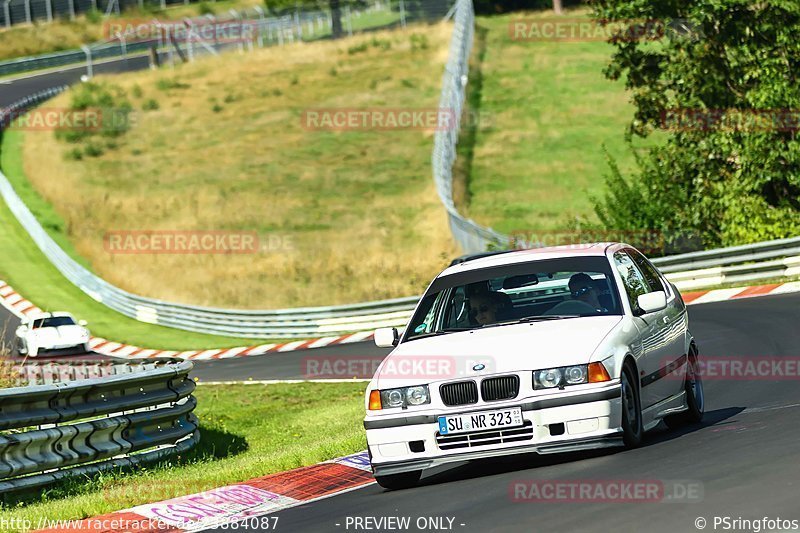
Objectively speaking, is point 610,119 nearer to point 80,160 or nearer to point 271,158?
point 271,158

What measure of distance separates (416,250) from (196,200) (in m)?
12.9

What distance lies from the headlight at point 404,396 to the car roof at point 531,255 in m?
1.67

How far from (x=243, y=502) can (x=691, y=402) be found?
13.3ft

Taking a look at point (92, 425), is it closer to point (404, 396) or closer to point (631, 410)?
point (404, 396)

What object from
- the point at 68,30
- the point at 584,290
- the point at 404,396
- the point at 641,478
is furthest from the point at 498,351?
the point at 68,30

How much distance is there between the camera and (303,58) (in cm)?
7262

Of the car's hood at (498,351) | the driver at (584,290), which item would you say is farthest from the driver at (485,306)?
the driver at (584,290)

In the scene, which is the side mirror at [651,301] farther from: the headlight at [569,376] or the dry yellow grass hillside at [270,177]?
the dry yellow grass hillside at [270,177]

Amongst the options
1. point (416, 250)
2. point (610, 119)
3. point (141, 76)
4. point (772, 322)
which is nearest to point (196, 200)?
point (416, 250)

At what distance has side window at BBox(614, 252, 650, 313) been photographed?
1039 centimetres

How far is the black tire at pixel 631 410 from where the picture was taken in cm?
917

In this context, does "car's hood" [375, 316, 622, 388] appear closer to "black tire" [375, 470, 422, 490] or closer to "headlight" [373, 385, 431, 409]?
"headlight" [373, 385, 431, 409]

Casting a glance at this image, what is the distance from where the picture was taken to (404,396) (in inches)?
368

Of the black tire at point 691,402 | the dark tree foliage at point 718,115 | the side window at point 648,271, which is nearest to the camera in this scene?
the black tire at point 691,402
